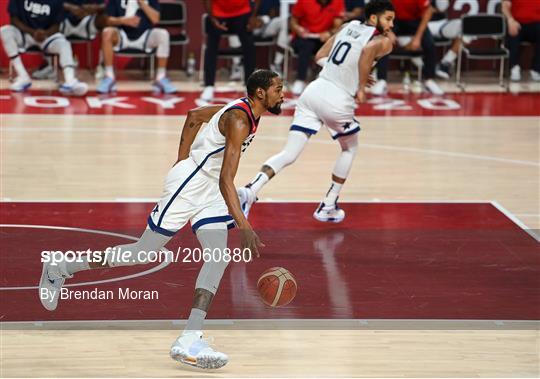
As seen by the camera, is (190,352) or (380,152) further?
(380,152)

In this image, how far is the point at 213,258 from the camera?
657 cm

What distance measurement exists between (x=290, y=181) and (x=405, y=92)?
6.38 m

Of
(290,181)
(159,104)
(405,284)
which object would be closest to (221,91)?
(159,104)

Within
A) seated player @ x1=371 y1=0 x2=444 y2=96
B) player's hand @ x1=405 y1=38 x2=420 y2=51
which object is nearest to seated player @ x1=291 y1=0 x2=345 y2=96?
seated player @ x1=371 y1=0 x2=444 y2=96

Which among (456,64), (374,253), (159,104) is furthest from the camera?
(456,64)

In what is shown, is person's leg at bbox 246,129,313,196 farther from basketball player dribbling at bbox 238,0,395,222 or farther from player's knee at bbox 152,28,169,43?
player's knee at bbox 152,28,169,43

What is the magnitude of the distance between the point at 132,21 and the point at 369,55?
25.2 ft

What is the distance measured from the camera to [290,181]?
465 inches

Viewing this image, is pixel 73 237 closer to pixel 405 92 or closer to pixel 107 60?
pixel 107 60

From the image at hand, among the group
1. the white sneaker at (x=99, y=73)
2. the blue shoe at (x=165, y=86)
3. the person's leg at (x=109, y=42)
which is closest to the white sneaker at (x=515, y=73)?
the blue shoe at (x=165, y=86)

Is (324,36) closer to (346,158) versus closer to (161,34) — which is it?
(161,34)

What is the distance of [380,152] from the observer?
1327 centimetres

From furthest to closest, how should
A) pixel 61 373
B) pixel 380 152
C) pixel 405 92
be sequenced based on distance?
1. pixel 405 92
2. pixel 380 152
3. pixel 61 373

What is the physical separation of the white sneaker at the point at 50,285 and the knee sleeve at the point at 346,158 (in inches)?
133
